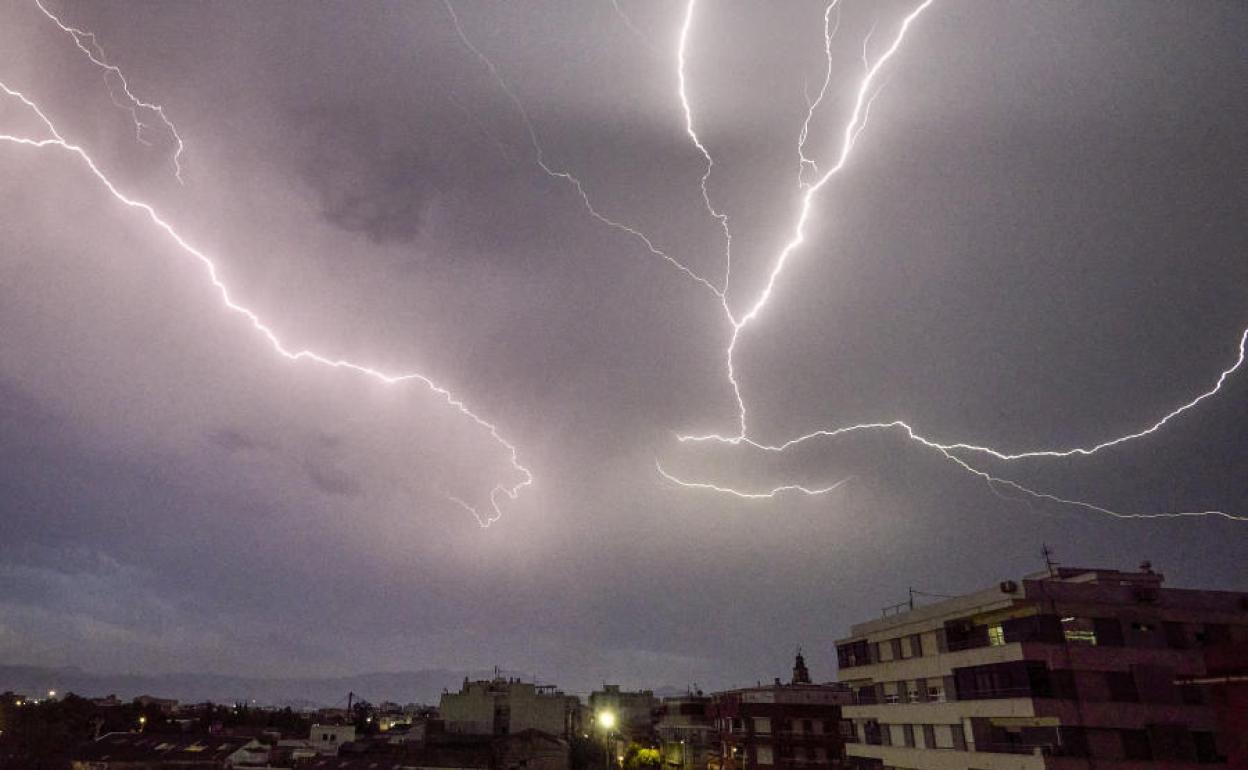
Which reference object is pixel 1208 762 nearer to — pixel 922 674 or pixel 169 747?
pixel 922 674

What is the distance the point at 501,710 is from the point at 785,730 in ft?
71.7

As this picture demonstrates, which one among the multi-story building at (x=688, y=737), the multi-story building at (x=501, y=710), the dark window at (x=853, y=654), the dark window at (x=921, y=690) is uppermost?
the dark window at (x=853, y=654)

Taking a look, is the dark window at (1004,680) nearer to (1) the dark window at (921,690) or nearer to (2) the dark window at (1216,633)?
(1) the dark window at (921,690)

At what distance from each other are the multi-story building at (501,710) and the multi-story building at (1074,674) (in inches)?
1256

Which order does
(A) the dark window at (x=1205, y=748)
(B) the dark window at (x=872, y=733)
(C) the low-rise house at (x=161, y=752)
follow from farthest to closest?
1. (C) the low-rise house at (x=161, y=752)
2. (B) the dark window at (x=872, y=733)
3. (A) the dark window at (x=1205, y=748)

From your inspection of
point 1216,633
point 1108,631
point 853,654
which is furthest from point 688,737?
point 1216,633

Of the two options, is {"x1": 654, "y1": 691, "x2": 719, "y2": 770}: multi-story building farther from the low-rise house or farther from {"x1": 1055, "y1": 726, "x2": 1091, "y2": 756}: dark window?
{"x1": 1055, "y1": 726, "x2": 1091, "y2": 756}: dark window

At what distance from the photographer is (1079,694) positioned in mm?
21516

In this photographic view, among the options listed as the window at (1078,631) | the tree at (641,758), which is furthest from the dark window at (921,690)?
the tree at (641,758)

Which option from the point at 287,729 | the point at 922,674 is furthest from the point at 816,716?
the point at 287,729

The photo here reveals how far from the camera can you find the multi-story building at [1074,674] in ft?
69.5

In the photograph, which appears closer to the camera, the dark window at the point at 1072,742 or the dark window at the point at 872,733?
the dark window at the point at 1072,742

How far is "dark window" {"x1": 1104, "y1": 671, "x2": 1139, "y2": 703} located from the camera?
21.7m

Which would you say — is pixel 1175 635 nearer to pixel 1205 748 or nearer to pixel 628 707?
pixel 1205 748
